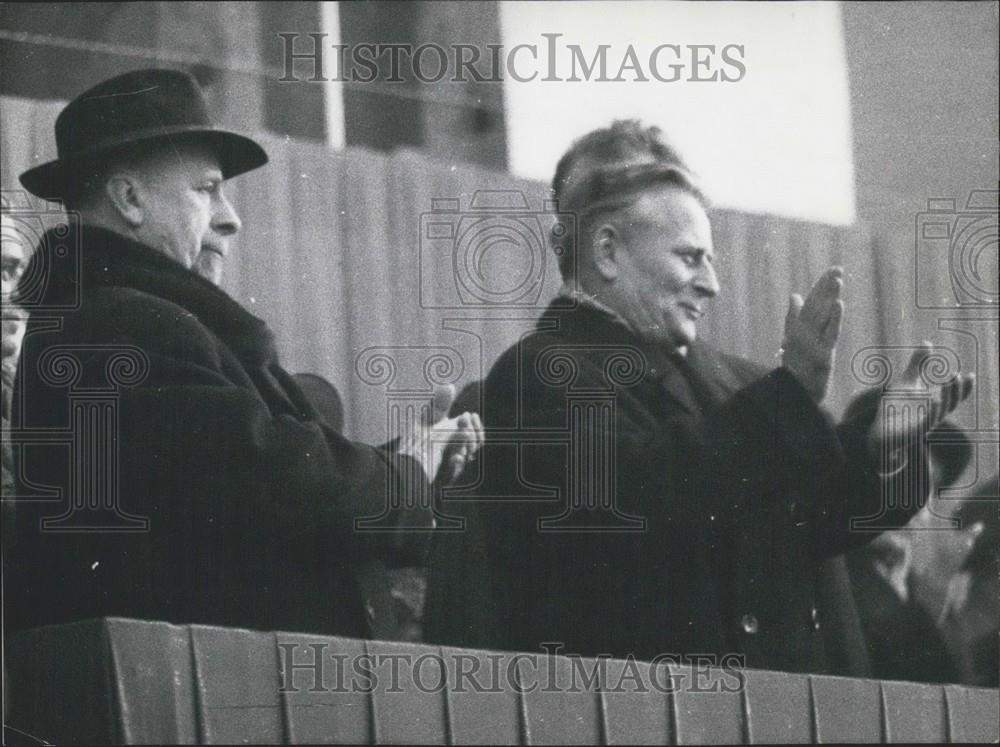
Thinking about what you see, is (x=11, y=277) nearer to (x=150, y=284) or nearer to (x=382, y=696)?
(x=150, y=284)

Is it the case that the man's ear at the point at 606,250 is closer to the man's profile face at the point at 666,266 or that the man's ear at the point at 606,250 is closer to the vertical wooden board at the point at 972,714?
the man's profile face at the point at 666,266

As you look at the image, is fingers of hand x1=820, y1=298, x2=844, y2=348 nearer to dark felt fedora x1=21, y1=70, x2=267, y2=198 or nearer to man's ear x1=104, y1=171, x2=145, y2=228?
dark felt fedora x1=21, y1=70, x2=267, y2=198

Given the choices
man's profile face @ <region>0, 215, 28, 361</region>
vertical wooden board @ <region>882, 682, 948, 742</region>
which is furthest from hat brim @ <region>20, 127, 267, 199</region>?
vertical wooden board @ <region>882, 682, 948, 742</region>

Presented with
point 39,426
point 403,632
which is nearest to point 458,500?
point 403,632

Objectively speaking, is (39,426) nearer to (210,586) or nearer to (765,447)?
(210,586)

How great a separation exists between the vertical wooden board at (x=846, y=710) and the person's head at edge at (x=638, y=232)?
3.61 ft

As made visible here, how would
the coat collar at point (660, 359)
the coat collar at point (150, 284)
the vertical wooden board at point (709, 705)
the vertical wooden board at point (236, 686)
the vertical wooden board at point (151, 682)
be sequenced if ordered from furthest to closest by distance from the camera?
1. the coat collar at point (660, 359)
2. the coat collar at point (150, 284)
3. the vertical wooden board at point (709, 705)
4. the vertical wooden board at point (236, 686)
5. the vertical wooden board at point (151, 682)

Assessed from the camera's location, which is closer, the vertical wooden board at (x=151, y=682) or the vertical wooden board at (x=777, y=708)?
the vertical wooden board at (x=151, y=682)

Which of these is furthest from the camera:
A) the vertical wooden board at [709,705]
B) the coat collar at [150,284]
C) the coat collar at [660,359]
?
the coat collar at [660,359]

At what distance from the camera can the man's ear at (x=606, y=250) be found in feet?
19.3

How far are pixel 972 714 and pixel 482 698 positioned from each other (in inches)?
59.6

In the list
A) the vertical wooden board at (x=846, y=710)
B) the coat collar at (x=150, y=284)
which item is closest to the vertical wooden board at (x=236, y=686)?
the coat collar at (x=150, y=284)

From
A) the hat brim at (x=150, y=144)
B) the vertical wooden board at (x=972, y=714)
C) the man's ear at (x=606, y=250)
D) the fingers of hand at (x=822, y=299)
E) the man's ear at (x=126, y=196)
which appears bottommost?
the vertical wooden board at (x=972, y=714)

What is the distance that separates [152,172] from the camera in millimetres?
5844
